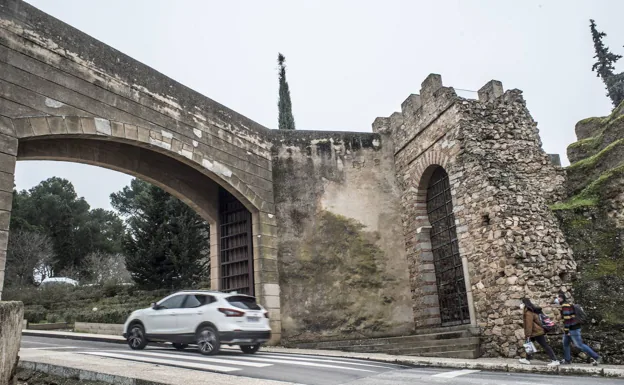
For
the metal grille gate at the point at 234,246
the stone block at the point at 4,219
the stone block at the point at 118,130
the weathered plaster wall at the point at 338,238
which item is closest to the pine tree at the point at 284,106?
the weathered plaster wall at the point at 338,238

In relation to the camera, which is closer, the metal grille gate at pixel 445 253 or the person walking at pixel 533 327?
the person walking at pixel 533 327

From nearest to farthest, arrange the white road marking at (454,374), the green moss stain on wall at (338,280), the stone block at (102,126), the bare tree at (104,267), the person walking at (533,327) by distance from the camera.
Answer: the white road marking at (454,374) < the person walking at (533,327) < the stone block at (102,126) < the green moss stain on wall at (338,280) < the bare tree at (104,267)

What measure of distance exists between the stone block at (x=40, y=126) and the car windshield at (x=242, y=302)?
430cm

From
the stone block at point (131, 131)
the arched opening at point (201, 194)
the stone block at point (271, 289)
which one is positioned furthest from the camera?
the stone block at point (271, 289)

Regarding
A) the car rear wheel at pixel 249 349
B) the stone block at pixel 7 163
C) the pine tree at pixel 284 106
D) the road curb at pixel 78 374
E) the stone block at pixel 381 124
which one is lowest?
the car rear wheel at pixel 249 349

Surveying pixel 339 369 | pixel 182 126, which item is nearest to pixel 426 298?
pixel 339 369

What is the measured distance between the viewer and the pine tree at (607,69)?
1145 inches

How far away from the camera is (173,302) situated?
9.30 m

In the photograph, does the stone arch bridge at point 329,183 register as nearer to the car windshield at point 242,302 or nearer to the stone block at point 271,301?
the stone block at point 271,301

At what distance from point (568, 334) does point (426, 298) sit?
4.63m

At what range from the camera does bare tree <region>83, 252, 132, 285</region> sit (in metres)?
30.3

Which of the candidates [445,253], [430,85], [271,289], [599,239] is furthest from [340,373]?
[430,85]

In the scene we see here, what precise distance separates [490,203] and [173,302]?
6892 mm

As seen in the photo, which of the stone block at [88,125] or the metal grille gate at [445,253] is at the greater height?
the stone block at [88,125]
